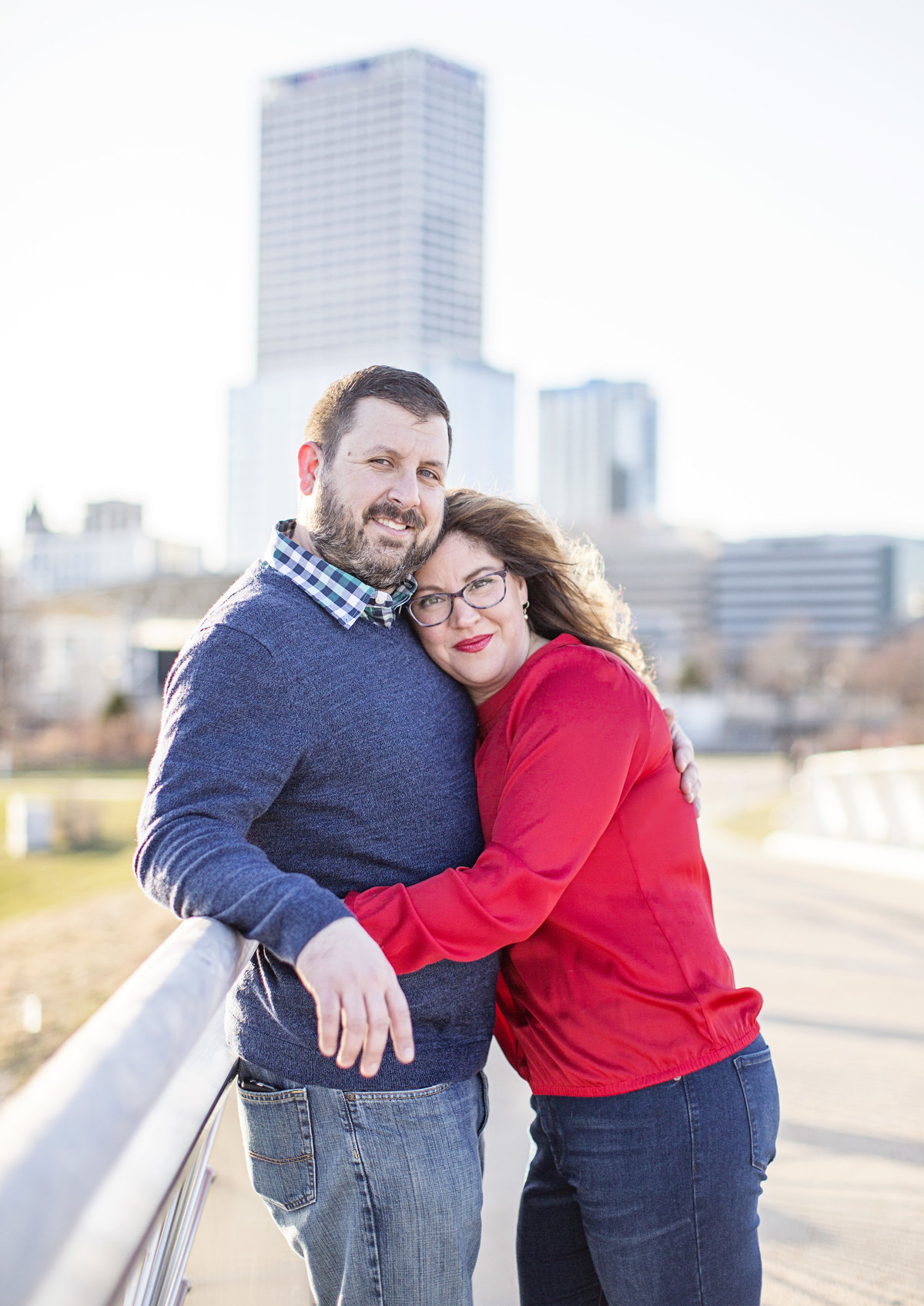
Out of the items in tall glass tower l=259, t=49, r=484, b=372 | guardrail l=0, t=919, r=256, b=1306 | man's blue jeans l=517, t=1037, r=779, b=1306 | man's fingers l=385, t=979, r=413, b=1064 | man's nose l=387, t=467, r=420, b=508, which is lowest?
man's blue jeans l=517, t=1037, r=779, b=1306

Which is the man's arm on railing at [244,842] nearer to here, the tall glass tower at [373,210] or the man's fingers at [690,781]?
the man's fingers at [690,781]

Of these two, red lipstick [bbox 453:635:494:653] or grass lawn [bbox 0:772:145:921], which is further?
grass lawn [bbox 0:772:145:921]

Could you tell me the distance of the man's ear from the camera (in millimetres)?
2121

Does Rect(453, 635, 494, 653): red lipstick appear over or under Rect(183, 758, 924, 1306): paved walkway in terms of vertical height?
over

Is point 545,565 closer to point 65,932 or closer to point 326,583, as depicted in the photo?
point 326,583

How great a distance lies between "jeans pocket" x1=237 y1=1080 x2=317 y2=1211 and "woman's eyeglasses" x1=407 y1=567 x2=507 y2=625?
931 millimetres

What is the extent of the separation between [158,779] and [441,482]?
2.92ft

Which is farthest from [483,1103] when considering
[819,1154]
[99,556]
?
[99,556]

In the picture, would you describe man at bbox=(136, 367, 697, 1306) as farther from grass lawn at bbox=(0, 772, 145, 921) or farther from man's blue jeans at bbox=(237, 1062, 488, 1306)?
grass lawn at bbox=(0, 772, 145, 921)

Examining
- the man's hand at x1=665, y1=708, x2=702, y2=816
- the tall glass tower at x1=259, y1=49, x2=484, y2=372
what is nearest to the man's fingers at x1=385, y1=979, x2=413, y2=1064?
the man's hand at x1=665, y1=708, x2=702, y2=816

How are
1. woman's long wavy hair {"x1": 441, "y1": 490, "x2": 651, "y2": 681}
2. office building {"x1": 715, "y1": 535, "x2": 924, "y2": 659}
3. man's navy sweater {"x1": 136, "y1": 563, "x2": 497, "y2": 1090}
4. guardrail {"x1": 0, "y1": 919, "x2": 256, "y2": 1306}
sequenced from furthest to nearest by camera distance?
office building {"x1": 715, "y1": 535, "x2": 924, "y2": 659} → woman's long wavy hair {"x1": 441, "y1": 490, "x2": 651, "y2": 681} → man's navy sweater {"x1": 136, "y1": 563, "x2": 497, "y2": 1090} → guardrail {"x1": 0, "y1": 919, "x2": 256, "y2": 1306}

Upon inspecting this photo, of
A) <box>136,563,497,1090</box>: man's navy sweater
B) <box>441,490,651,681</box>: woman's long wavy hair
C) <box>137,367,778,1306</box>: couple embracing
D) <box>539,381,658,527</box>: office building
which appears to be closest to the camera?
<box>136,563,497,1090</box>: man's navy sweater

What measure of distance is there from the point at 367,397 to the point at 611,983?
1.19 m

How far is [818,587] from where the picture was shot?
375 ft
